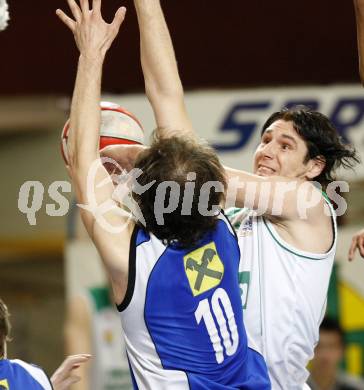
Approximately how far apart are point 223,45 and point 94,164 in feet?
14.3

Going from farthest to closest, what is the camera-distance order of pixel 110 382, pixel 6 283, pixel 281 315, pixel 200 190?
pixel 6 283, pixel 110 382, pixel 281 315, pixel 200 190

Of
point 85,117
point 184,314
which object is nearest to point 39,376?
point 184,314

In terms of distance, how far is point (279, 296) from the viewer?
11.9 ft

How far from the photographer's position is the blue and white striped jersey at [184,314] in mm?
3033

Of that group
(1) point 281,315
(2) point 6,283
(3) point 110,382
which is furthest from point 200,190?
(2) point 6,283

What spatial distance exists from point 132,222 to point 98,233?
0.13m

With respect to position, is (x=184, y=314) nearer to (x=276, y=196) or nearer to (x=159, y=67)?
(x=276, y=196)

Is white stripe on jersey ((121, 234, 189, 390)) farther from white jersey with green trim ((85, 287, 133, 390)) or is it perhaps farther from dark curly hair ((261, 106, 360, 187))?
white jersey with green trim ((85, 287, 133, 390))

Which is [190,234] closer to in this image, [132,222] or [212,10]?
[132,222]

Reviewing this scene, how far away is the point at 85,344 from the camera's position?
7184 mm

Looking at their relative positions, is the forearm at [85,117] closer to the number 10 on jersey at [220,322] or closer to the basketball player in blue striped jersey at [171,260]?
the basketball player in blue striped jersey at [171,260]

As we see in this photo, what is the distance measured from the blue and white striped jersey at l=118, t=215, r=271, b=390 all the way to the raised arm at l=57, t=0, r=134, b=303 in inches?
2.1

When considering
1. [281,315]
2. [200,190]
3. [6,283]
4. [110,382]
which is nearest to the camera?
[200,190]

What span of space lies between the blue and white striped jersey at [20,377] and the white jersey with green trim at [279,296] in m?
0.80
